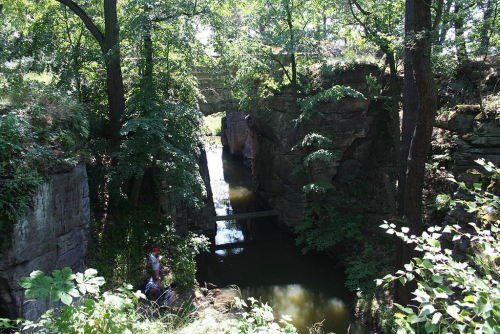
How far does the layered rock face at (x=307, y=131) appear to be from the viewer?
35.3 ft

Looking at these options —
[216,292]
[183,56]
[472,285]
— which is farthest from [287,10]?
[472,285]

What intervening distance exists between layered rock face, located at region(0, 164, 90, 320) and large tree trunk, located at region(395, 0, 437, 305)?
572 centimetres

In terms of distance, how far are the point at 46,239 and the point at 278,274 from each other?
6372mm

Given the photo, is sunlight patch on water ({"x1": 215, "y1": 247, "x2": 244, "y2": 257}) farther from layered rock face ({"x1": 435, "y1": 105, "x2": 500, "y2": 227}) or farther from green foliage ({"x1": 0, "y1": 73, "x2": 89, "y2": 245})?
layered rock face ({"x1": 435, "y1": 105, "x2": 500, "y2": 227})

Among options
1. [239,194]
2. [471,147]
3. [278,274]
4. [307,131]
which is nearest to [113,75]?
[307,131]

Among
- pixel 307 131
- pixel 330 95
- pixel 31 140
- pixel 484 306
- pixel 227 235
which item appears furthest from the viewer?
pixel 227 235

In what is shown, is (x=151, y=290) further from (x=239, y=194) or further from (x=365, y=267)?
(x=239, y=194)

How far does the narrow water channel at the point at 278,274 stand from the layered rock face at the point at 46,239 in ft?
10.6

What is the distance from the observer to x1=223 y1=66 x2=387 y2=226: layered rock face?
424 inches

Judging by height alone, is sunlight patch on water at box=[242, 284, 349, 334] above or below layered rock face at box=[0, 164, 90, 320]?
below

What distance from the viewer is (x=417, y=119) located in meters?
5.72

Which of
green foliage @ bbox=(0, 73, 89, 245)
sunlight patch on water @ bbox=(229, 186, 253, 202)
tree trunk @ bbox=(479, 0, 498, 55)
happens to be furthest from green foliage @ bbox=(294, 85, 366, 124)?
sunlight patch on water @ bbox=(229, 186, 253, 202)

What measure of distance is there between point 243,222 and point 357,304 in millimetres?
7029

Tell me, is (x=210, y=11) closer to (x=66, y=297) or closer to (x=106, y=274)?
(x=106, y=274)
